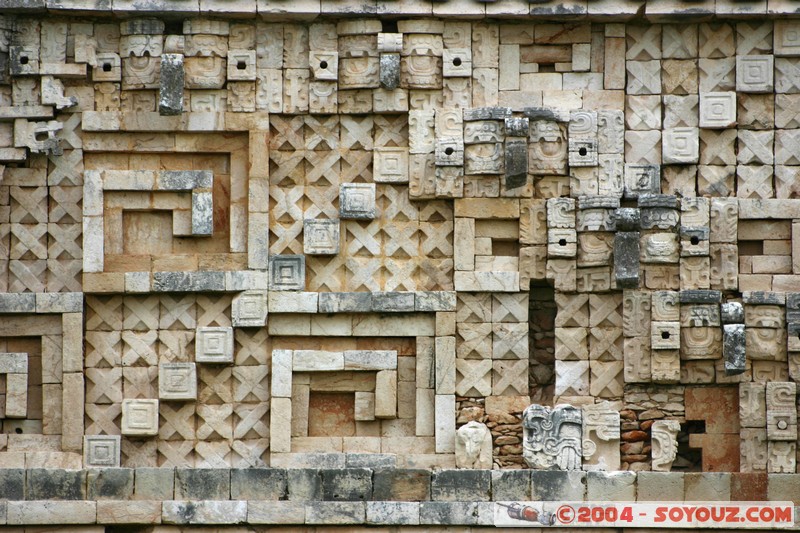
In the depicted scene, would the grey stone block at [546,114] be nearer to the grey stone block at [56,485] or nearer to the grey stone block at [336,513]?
the grey stone block at [336,513]

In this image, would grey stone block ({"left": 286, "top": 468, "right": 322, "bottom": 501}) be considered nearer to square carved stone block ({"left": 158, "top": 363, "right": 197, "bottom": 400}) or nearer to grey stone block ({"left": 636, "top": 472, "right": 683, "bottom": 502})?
square carved stone block ({"left": 158, "top": 363, "right": 197, "bottom": 400})

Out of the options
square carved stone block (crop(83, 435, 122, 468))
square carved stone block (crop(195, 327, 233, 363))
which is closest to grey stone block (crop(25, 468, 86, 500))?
square carved stone block (crop(83, 435, 122, 468))

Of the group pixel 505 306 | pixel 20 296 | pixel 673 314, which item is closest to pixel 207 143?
pixel 20 296

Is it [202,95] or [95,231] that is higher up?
[202,95]

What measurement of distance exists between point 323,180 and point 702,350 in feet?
12.4

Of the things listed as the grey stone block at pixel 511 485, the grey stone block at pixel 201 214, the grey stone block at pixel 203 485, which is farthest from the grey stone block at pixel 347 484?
the grey stone block at pixel 201 214

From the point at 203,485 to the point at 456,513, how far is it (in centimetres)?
227

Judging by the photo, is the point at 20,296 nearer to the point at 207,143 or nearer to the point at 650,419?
the point at 207,143

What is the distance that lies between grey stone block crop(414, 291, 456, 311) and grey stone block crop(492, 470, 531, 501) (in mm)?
1574

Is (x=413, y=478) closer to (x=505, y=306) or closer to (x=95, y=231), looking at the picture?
(x=505, y=306)

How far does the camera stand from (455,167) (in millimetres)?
14289

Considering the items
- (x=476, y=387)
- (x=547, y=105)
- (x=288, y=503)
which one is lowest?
(x=288, y=503)

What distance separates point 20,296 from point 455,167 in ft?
13.6

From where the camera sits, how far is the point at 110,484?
45.8ft
